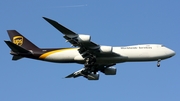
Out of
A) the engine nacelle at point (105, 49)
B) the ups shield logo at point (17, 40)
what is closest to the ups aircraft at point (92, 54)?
the engine nacelle at point (105, 49)

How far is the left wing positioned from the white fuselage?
219 cm

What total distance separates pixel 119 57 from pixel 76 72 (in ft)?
34.6

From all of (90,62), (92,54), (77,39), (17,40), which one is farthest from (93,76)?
(17,40)

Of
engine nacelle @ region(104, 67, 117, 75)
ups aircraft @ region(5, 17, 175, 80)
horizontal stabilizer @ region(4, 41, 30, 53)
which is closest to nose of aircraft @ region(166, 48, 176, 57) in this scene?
ups aircraft @ region(5, 17, 175, 80)

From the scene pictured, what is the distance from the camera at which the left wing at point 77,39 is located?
5806cm

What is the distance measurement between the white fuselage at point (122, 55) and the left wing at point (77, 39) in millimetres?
2190

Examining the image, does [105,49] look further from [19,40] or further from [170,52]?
[19,40]

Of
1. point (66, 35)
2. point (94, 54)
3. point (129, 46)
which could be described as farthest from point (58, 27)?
point (129, 46)

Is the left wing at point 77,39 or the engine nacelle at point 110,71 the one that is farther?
the engine nacelle at point 110,71

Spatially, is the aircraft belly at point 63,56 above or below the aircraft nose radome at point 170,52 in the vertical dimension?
below

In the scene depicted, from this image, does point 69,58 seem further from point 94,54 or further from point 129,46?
point 129,46

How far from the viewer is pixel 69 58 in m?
67.1

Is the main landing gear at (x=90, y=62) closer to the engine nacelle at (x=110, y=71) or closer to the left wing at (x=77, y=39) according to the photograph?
the left wing at (x=77, y=39)

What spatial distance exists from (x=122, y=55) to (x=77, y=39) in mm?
8740
